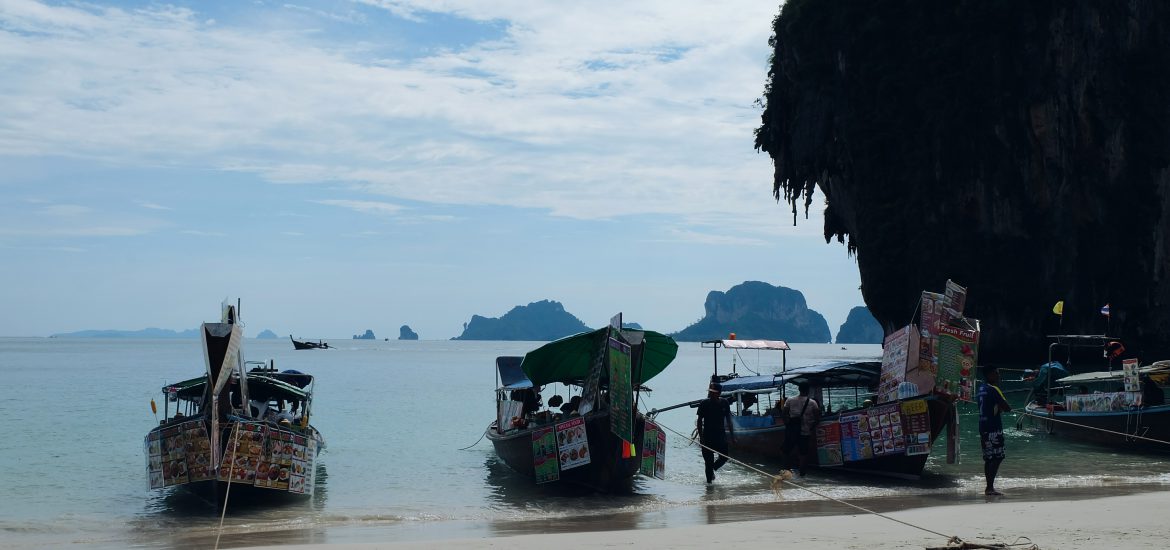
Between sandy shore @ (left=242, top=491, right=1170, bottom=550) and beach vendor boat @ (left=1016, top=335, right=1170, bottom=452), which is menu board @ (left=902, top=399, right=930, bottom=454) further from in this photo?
beach vendor boat @ (left=1016, top=335, right=1170, bottom=452)

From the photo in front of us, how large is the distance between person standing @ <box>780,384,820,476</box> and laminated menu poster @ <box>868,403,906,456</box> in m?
1.15

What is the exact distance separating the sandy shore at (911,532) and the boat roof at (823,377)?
597 centimetres

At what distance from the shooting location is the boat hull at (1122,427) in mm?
20453

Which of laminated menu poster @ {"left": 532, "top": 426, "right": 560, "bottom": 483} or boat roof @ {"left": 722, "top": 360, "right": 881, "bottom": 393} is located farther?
boat roof @ {"left": 722, "top": 360, "right": 881, "bottom": 393}

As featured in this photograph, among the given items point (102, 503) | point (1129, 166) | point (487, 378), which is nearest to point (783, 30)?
point (1129, 166)

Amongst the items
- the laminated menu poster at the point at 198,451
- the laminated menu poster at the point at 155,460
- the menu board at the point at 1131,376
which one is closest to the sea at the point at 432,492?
the laminated menu poster at the point at 155,460

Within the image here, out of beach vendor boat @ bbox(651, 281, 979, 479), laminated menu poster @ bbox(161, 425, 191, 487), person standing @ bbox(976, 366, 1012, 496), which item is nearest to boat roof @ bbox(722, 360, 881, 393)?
beach vendor boat @ bbox(651, 281, 979, 479)

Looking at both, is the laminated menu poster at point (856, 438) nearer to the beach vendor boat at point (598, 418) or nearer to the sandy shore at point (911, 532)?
the beach vendor boat at point (598, 418)

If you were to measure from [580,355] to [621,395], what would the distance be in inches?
69.0

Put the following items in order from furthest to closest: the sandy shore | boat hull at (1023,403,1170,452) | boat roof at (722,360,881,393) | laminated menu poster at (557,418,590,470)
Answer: boat hull at (1023,403,1170,452) → boat roof at (722,360,881,393) → laminated menu poster at (557,418,590,470) → the sandy shore

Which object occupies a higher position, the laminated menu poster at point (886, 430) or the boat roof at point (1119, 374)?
the boat roof at point (1119, 374)

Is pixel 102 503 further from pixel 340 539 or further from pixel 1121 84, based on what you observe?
pixel 1121 84

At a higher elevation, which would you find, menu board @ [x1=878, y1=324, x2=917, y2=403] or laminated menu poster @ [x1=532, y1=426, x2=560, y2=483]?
menu board @ [x1=878, y1=324, x2=917, y2=403]

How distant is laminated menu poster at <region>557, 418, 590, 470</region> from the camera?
15.7 m
